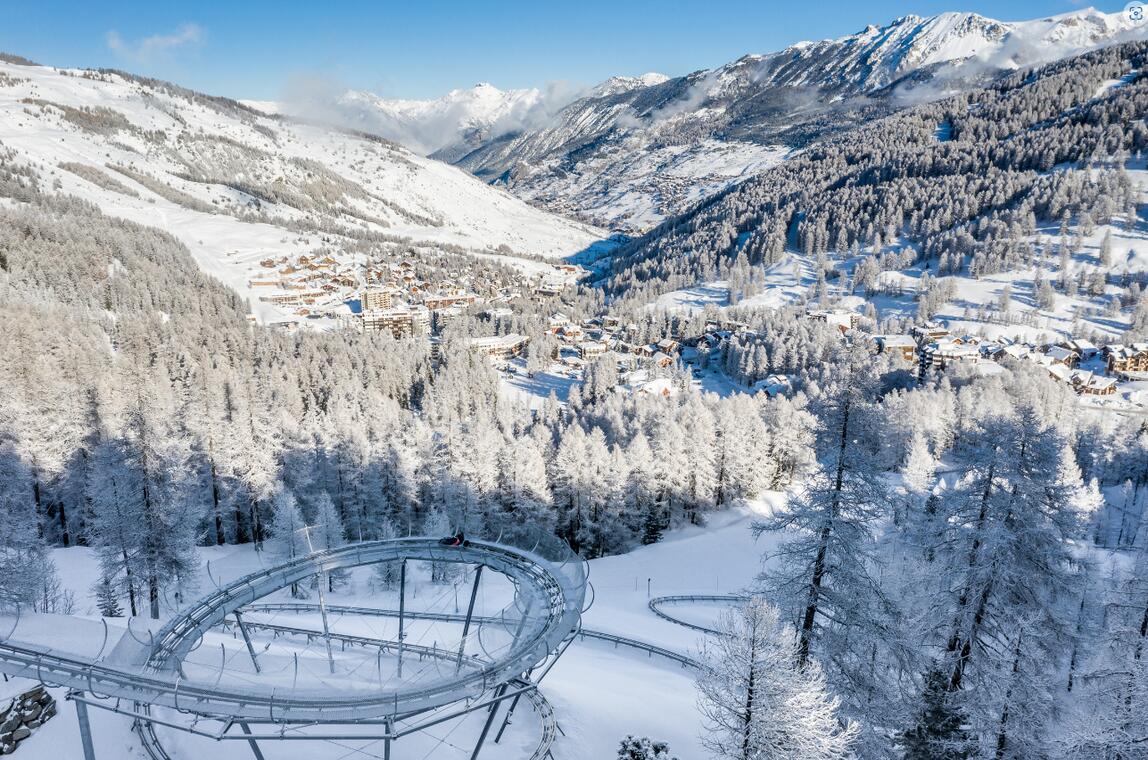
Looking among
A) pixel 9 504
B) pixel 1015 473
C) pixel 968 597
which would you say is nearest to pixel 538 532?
pixel 968 597

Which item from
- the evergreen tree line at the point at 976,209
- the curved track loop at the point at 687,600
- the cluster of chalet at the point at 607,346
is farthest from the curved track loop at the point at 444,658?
the evergreen tree line at the point at 976,209

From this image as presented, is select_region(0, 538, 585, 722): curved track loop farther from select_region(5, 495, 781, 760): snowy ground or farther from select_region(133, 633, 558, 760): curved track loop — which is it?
select_region(5, 495, 781, 760): snowy ground

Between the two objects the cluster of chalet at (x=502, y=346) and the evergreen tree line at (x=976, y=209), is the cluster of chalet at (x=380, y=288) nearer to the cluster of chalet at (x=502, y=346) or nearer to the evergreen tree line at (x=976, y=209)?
the cluster of chalet at (x=502, y=346)

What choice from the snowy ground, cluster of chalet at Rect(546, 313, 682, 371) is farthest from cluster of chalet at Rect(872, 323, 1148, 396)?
the snowy ground

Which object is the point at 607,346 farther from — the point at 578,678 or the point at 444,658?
the point at 444,658

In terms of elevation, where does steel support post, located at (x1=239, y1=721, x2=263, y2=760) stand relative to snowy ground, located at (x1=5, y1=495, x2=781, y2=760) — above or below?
above

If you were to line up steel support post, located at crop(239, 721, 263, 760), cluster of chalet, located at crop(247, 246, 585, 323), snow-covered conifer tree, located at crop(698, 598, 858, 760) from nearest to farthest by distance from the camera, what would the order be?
snow-covered conifer tree, located at crop(698, 598, 858, 760) < steel support post, located at crop(239, 721, 263, 760) < cluster of chalet, located at crop(247, 246, 585, 323)
